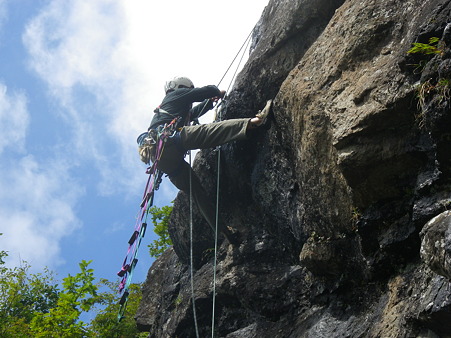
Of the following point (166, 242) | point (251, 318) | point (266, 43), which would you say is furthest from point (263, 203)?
point (166, 242)

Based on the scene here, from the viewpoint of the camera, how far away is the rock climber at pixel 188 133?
9148mm

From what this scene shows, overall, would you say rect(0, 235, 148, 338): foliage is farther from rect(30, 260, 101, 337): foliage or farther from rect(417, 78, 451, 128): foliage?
rect(417, 78, 451, 128): foliage

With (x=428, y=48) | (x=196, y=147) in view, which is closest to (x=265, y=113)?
(x=196, y=147)

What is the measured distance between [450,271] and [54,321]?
729cm

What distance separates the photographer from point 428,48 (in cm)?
586

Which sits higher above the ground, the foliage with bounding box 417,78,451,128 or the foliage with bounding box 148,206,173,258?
the foliage with bounding box 148,206,173,258

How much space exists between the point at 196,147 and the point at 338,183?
3162mm

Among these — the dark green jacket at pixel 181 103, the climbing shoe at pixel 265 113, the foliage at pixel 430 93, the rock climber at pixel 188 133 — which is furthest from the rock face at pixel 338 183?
the dark green jacket at pixel 181 103

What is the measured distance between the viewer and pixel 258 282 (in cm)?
872

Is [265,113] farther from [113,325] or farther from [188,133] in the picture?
[113,325]

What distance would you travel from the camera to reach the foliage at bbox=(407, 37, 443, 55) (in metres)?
5.83

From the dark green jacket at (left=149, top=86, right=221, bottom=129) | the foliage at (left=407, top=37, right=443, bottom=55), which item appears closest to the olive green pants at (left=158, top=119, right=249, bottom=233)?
the dark green jacket at (left=149, top=86, right=221, bottom=129)

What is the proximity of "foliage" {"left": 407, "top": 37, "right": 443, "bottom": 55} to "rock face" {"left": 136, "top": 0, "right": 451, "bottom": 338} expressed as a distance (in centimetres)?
2

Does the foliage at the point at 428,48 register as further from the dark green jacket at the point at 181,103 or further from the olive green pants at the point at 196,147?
the dark green jacket at the point at 181,103
